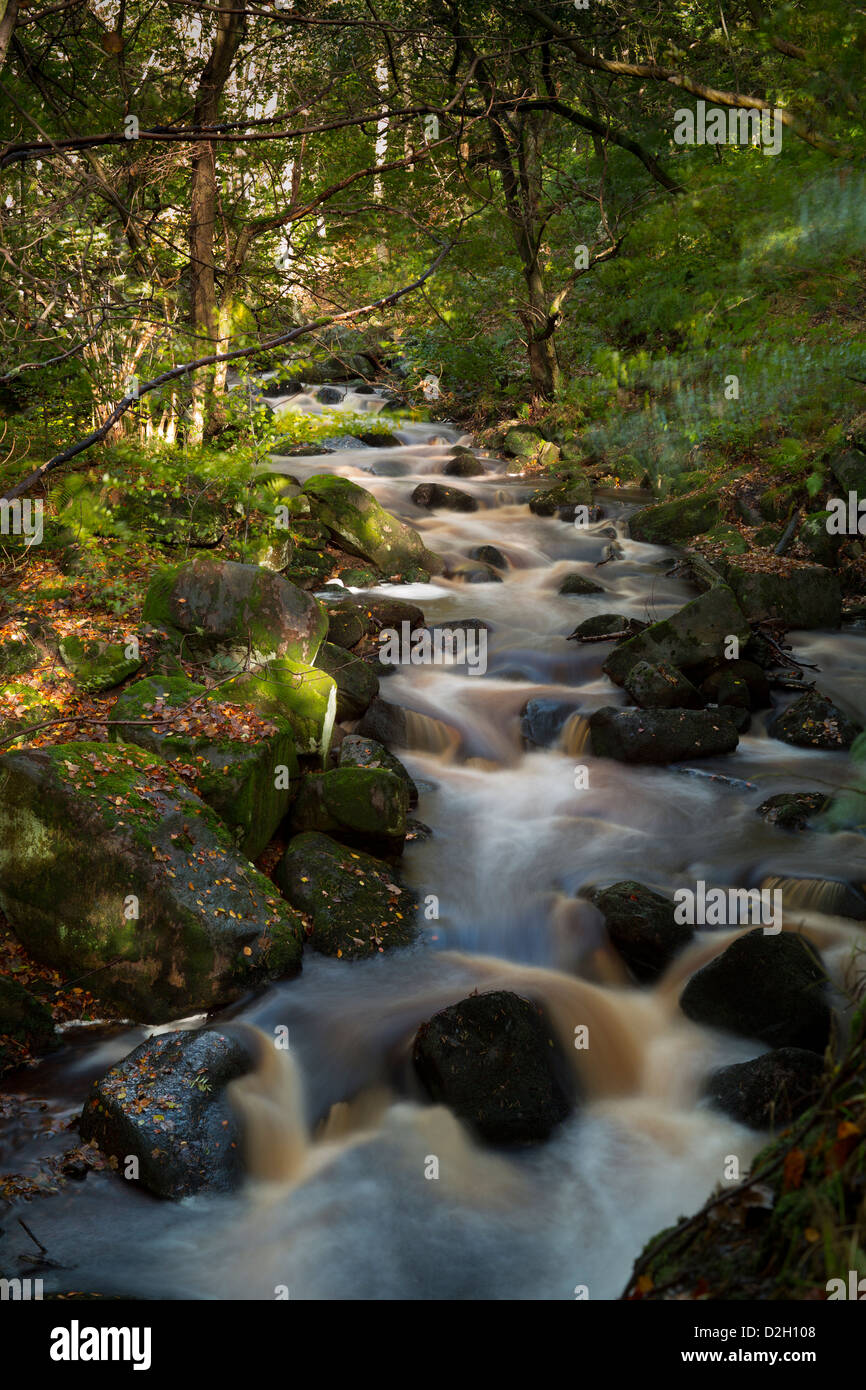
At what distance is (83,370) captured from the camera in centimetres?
1046

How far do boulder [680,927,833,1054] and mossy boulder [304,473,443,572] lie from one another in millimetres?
8307

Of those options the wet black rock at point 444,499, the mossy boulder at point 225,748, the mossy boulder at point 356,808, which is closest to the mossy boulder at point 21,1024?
the mossy boulder at point 225,748

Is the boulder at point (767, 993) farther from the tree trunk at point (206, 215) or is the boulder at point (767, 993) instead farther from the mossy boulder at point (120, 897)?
the tree trunk at point (206, 215)

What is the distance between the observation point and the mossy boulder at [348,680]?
9.09m

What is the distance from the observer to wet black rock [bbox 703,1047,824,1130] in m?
4.85

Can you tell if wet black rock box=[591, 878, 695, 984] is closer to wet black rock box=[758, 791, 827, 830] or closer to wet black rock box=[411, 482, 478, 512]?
wet black rock box=[758, 791, 827, 830]

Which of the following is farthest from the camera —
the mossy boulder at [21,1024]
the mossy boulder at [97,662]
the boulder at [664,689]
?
the boulder at [664,689]

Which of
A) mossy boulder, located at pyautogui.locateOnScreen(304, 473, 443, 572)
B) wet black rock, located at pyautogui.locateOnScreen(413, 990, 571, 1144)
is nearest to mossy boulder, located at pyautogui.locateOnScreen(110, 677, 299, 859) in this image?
wet black rock, located at pyautogui.locateOnScreen(413, 990, 571, 1144)

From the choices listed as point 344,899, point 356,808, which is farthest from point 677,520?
point 344,899

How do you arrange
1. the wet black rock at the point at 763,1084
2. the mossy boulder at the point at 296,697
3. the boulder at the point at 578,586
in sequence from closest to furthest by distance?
the wet black rock at the point at 763,1084
the mossy boulder at the point at 296,697
the boulder at the point at 578,586

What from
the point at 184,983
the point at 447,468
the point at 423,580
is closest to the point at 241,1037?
the point at 184,983

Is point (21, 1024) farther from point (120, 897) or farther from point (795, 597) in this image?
point (795, 597)

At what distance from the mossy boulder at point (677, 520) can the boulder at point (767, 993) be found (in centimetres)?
952
